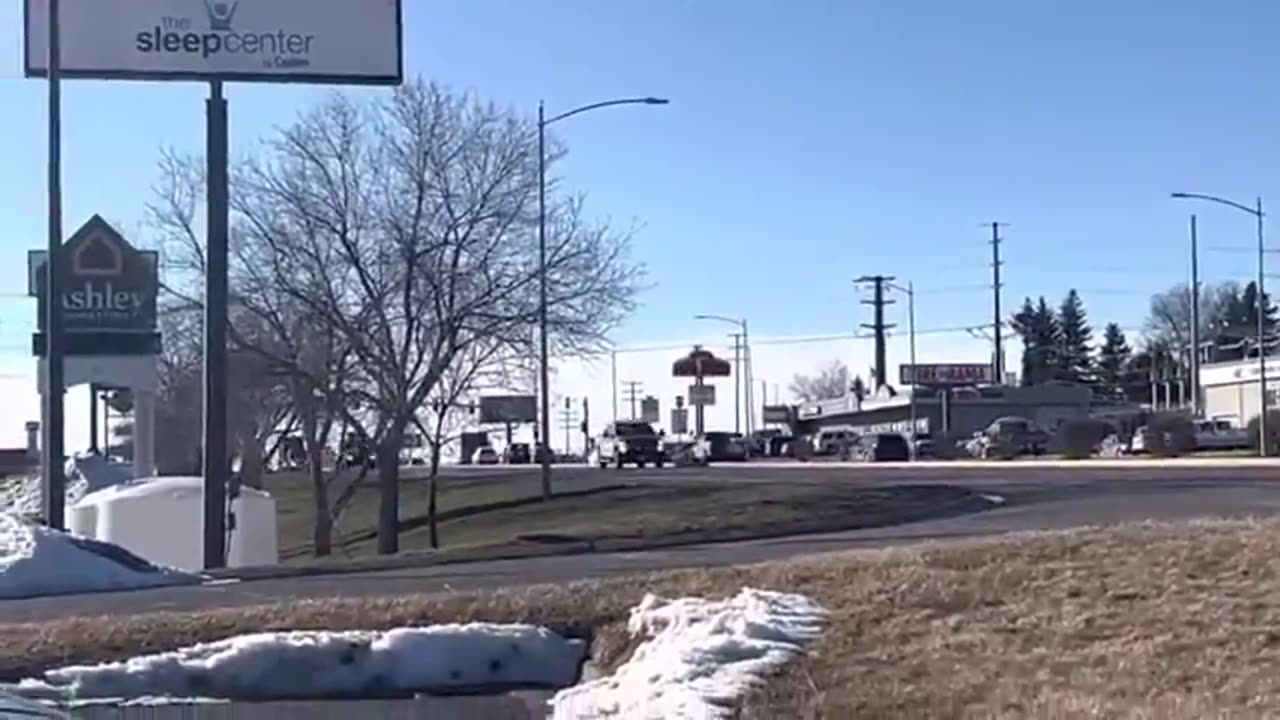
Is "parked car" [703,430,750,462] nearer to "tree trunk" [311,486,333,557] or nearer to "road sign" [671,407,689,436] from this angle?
"road sign" [671,407,689,436]

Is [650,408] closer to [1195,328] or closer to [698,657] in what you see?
[1195,328]

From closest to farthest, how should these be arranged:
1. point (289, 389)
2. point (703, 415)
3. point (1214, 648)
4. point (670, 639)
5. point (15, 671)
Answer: point (1214, 648) < point (670, 639) < point (15, 671) < point (289, 389) < point (703, 415)

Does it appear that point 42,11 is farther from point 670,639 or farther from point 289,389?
point 670,639

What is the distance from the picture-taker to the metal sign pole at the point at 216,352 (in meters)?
30.4

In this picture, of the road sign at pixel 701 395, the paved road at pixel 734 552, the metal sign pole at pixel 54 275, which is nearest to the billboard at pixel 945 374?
the road sign at pixel 701 395

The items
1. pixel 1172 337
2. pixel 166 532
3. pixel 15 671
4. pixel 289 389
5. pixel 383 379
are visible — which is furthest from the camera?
pixel 1172 337

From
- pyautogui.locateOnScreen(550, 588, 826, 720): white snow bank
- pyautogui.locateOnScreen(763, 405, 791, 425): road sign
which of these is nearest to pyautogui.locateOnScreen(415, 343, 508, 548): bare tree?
pyautogui.locateOnScreen(550, 588, 826, 720): white snow bank

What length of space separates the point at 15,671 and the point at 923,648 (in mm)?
6544

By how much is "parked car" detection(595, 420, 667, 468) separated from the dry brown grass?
61984 mm

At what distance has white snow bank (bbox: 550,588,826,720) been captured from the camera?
10.8 metres

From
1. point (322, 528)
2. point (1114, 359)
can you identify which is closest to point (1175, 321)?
point (1114, 359)

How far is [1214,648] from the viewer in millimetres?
10477

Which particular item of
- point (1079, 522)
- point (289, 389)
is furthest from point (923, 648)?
point (289, 389)

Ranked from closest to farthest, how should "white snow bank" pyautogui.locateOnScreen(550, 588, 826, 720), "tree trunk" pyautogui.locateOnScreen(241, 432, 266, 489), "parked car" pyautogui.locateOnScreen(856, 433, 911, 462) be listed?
"white snow bank" pyautogui.locateOnScreen(550, 588, 826, 720), "tree trunk" pyautogui.locateOnScreen(241, 432, 266, 489), "parked car" pyautogui.locateOnScreen(856, 433, 911, 462)
